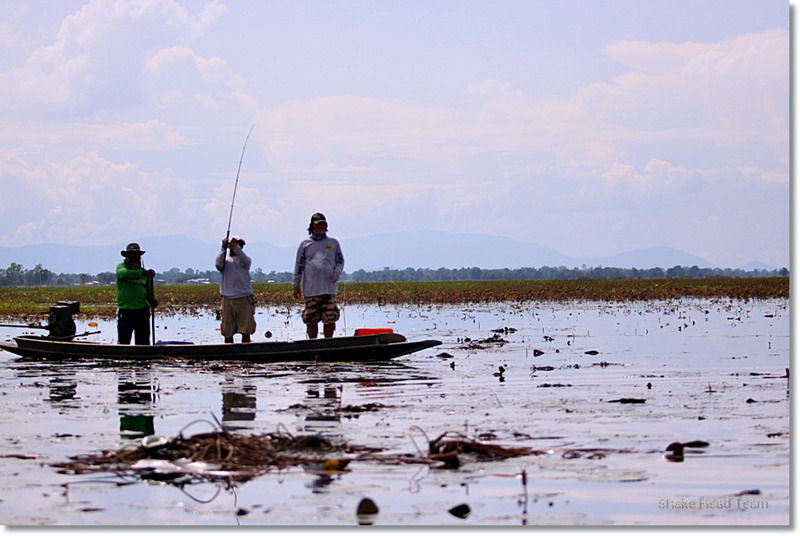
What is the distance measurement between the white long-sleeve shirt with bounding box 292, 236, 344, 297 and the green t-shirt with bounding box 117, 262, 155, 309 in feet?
6.97

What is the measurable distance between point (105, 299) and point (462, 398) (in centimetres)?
3769

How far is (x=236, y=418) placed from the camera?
1011cm

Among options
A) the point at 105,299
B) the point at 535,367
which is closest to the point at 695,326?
the point at 535,367

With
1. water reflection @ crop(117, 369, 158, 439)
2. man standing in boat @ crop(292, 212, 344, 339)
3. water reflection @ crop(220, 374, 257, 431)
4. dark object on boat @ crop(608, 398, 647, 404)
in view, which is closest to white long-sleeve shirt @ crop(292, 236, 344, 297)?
man standing in boat @ crop(292, 212, 344, 339)

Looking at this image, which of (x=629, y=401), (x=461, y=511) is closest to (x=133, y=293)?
(x=629, y=401)

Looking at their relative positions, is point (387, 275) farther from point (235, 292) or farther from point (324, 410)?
point (324, 410)

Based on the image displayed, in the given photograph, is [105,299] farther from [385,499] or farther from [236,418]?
[385,499]

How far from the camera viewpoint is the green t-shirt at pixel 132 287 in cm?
1567

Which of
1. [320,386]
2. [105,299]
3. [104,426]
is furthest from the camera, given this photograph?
[105,299]

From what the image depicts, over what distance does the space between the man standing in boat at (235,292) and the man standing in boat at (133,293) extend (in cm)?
98

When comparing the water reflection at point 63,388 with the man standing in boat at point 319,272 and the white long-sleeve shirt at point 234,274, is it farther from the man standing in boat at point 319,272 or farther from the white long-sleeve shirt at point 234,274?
the man standing in boat at point 319,272

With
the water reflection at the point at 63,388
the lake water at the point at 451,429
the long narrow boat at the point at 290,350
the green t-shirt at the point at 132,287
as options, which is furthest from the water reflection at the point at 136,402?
the green t-shirt at the point at 132,287

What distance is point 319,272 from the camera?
1548 centimetres

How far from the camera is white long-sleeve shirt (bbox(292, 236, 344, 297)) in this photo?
15484mm
